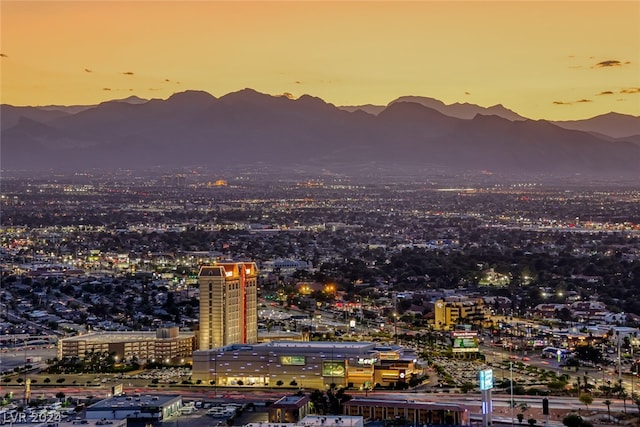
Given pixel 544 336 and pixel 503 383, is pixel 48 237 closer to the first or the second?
pixel 544 336

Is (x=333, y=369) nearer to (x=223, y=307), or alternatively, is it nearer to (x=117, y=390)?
(x=223, y=307)

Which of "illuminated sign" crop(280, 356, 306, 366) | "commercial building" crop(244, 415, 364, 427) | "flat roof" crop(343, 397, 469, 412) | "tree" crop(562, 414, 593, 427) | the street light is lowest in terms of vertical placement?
the street light

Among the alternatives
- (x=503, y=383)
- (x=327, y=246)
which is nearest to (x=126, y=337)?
(x=503, y=383)

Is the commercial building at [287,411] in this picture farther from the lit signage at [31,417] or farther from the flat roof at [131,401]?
the lit signage at [31,417]

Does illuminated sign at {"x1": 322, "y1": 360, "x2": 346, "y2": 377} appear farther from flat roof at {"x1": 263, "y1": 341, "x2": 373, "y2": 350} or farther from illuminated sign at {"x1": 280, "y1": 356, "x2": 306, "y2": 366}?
flat roof at {"x1": 263, "y1": 341, "x2": 373, "y2": 350}

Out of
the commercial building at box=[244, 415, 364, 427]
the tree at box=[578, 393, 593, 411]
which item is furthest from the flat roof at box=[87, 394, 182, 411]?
the tree at box=[578, 393, 593, 411]
